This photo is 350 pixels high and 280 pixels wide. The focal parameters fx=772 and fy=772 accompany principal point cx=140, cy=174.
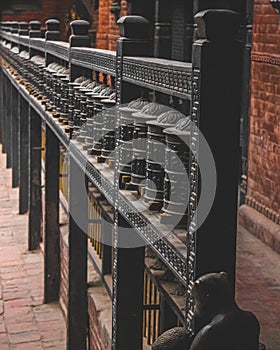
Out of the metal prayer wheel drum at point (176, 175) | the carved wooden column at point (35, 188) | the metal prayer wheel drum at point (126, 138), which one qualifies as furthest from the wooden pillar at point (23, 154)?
the metal prayer wheel drum at point (176, 175)

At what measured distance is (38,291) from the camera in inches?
322

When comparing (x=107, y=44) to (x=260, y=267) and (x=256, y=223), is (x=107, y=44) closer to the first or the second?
(x=256, y=223)

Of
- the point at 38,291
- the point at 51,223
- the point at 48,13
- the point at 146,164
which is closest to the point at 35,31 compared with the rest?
the point at 51,223

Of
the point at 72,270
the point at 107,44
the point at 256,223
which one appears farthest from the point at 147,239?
the point at 107,44

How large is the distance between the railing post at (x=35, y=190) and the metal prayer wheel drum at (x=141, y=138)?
5.94 m

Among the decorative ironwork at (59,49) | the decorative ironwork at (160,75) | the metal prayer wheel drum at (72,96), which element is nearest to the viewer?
the decorative ironwork at (160,75)

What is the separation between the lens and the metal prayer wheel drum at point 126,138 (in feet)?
12.3

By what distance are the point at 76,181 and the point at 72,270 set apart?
2.31 ft

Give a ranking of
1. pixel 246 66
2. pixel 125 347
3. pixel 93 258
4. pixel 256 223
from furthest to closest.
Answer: pixel 246 66, pixel 93 258, pixel 256 223, pixel 125 347

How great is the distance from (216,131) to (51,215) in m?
5.32

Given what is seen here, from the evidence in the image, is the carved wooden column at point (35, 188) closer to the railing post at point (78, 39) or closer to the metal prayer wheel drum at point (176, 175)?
the railing post at point (78, 39)

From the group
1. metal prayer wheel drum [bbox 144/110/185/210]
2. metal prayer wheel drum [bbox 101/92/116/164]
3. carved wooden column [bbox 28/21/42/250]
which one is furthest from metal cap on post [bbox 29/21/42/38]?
metal prayer wheel drum [bbox 144/110/185/210]

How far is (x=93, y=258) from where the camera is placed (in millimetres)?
7051

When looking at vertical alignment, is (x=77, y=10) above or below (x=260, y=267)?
above
